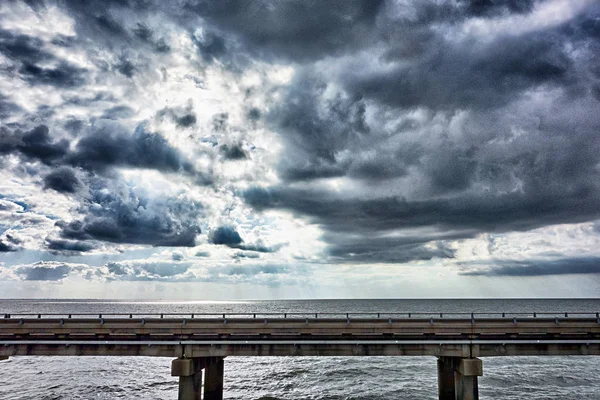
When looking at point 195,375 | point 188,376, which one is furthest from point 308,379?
point 188,376

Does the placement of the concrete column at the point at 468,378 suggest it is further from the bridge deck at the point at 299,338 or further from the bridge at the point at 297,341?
the bridge deck at the point at 299,338

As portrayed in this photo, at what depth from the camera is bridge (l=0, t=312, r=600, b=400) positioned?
2798 cm

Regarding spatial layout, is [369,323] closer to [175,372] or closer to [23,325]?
[175,372]

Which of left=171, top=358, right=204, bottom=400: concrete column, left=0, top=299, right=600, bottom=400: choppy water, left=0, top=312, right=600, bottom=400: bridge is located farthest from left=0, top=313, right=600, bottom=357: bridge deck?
left=0, top=299, right=600, bottom=400: choppy water

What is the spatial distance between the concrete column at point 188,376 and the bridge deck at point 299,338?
2.24 feet

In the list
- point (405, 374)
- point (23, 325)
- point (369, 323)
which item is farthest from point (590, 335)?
point (23, 325)

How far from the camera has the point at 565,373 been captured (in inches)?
1983

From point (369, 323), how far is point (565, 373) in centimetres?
3526

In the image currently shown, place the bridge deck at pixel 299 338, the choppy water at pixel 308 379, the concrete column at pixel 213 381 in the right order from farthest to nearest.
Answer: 1. the choppy water at pixel 308 379
2. the concrete column at pixel 213 381
3. the bridge deck at pixel 299 338

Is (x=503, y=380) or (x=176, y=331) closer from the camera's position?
(x=176, y=331)

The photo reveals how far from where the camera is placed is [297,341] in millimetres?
29109

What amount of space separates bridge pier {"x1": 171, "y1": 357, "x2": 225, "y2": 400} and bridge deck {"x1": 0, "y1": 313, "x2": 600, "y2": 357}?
0.76 m

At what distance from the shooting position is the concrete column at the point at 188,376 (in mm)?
27219

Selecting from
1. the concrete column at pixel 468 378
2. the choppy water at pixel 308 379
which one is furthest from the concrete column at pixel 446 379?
the choppy water at pixel 308 379
